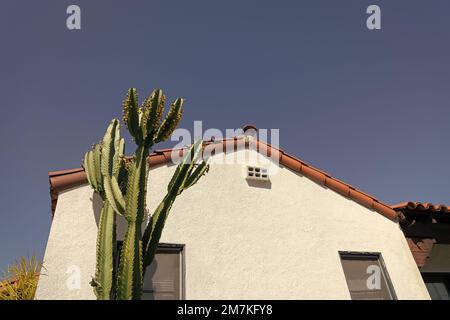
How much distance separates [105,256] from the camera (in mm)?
4098

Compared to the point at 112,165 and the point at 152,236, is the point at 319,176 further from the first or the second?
the point at 112,165

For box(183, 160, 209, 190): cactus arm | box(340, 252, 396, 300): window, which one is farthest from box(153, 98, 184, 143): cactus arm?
box(340, 252, 396, 300): window

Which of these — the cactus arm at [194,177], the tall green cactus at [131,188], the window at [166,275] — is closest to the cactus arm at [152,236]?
the tall green cactus at [131,188]

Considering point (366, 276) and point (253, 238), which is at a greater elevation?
point (253, 238)

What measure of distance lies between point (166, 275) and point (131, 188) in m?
1.79

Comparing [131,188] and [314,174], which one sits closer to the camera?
[131,188]

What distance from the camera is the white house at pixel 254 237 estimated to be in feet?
16.9

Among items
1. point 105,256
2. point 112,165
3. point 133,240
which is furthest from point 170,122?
point 105,256

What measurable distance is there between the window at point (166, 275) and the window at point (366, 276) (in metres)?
3.20

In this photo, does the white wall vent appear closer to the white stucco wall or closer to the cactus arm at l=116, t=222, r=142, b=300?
the white stucco wall

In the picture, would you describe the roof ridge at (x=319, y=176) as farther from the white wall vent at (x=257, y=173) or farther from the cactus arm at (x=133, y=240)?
the cactus arm at (x=133, y=240)

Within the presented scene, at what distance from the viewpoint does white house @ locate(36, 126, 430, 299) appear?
5156 millimetres
